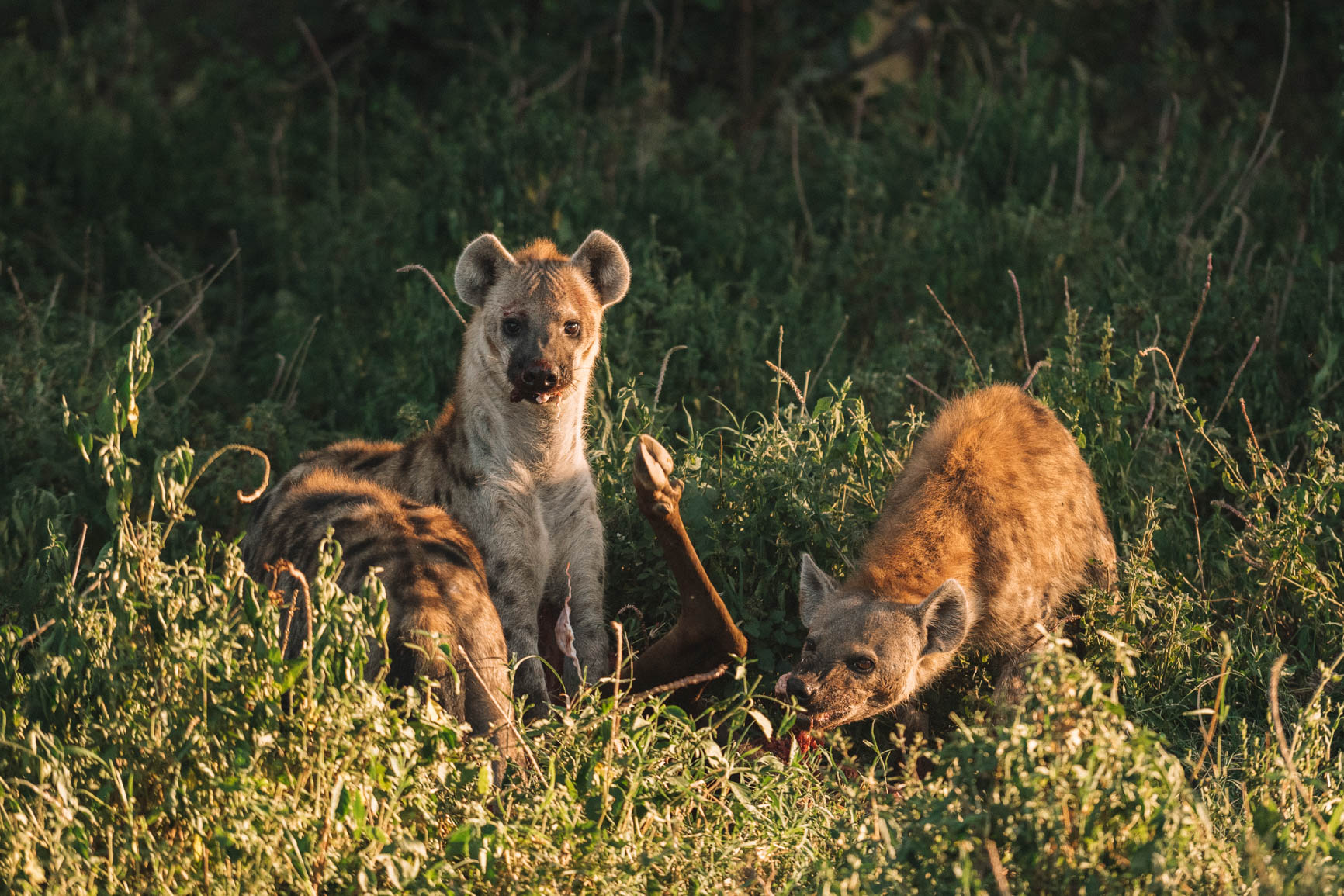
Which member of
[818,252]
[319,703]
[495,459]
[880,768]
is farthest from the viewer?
[818,252]

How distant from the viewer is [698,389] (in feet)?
17.8

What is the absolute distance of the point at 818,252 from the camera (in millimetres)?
6367

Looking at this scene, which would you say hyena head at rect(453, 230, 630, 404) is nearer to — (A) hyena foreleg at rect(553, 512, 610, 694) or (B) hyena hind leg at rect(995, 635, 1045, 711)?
(A) hyena foreleg at rect(553, 512, 610, 694)

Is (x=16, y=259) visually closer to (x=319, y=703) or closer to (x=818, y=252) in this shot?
(x=818, y=252)

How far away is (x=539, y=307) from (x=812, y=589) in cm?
111

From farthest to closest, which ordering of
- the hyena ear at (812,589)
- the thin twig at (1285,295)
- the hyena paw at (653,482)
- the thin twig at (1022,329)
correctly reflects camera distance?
the thin twig at (1285,295) < the thin twig at (1022,329) < the hyena ear at (812,589) < the hyena paw at (653,482)

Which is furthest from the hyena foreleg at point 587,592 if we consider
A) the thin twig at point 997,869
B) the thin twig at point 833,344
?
the thin twig at point 997,869

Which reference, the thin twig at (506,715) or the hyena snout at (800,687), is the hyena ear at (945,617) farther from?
the thin twig at (506,715)

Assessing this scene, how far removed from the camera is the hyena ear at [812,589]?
3.79m

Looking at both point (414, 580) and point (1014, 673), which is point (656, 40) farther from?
point (414, 580)

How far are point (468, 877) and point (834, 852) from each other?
76 centimetres

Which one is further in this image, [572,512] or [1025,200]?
[1025,200]

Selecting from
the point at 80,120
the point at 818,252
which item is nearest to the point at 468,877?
the point at 818,252

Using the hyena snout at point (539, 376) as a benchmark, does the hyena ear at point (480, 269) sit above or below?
above
